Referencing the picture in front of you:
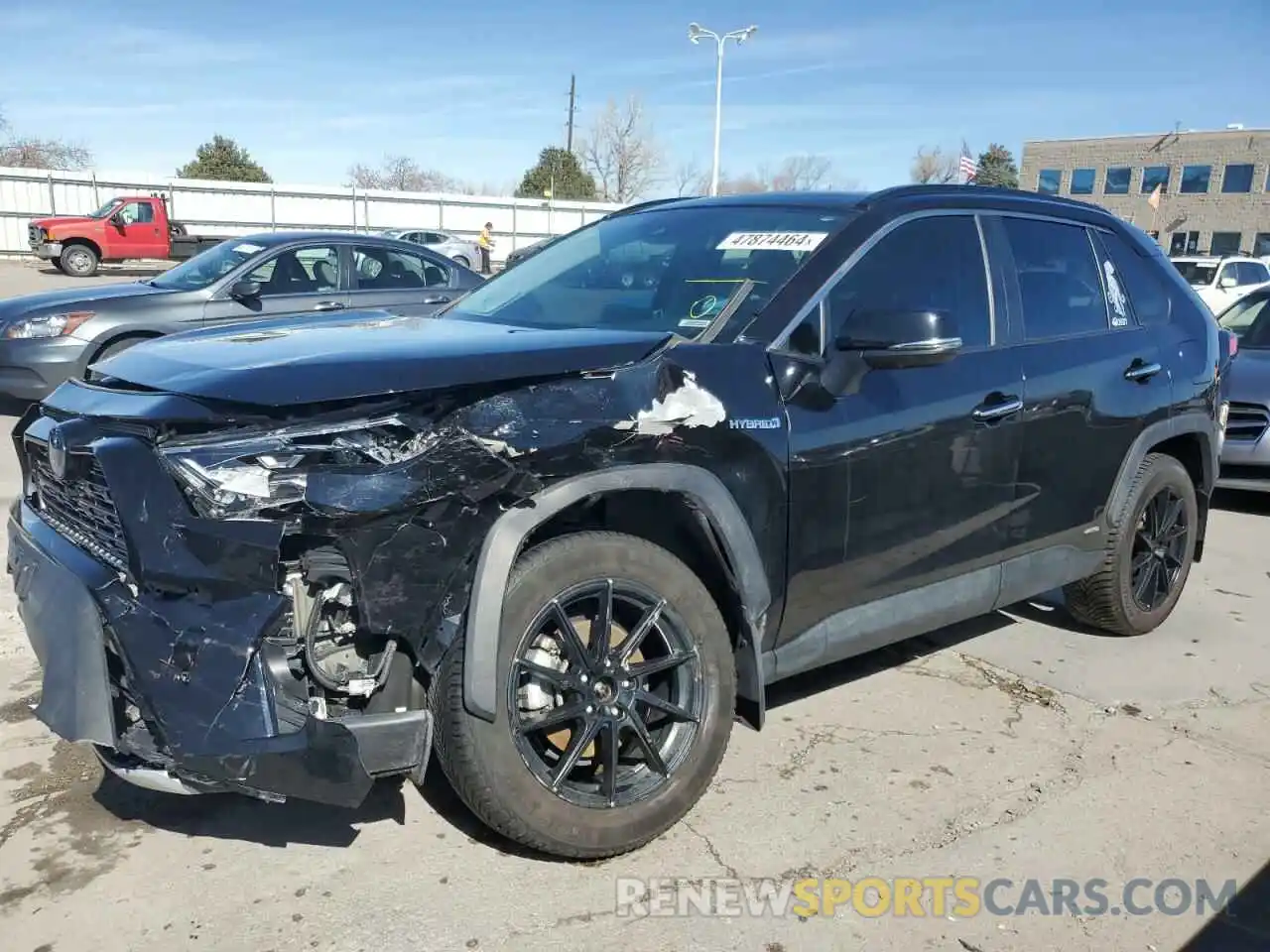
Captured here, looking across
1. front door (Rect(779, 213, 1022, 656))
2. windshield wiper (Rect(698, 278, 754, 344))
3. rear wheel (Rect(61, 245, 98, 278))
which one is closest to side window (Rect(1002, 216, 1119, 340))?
front door (Rect(779, 213, 1022, 656))

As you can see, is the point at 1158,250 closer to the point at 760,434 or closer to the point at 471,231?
the point at 760,434

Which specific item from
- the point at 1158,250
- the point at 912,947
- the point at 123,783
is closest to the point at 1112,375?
the point at 1158,250

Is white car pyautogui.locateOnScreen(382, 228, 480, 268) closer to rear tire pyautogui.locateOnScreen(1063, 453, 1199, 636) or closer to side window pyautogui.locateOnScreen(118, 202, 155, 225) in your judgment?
side window pyautogui.locateOnScreen(118, 202, 155, 225)

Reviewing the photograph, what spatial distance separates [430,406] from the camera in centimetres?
246

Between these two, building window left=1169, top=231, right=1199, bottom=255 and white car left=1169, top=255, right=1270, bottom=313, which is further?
building window left=1169, top=231, right=1199, bottom=255

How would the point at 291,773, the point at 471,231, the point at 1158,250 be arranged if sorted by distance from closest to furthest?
the point at 291,773 → the point at 1158,250 → the point at 471,231

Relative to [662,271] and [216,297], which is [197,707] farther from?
[216,297]

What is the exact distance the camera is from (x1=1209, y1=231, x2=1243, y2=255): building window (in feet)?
182

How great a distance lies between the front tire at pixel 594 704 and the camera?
256 cm

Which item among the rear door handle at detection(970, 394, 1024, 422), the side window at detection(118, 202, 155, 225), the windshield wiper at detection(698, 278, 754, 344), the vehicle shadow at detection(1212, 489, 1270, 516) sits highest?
the side window at detection(118, 202, 155, 225)

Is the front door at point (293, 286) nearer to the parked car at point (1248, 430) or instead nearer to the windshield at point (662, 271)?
the windshield at point (662, 271)

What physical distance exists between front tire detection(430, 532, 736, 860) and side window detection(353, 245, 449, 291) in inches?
280

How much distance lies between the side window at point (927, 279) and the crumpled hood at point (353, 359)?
2.35 ft

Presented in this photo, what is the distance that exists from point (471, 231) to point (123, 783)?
122ft
